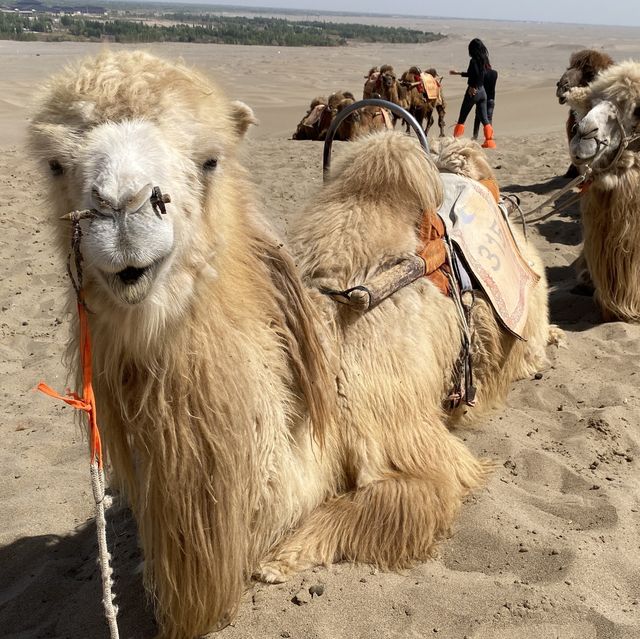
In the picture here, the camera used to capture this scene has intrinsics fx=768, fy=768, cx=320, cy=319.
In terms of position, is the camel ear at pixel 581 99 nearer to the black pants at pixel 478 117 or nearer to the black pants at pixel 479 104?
the black pants at pixel 479 104

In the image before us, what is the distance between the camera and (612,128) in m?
4.58

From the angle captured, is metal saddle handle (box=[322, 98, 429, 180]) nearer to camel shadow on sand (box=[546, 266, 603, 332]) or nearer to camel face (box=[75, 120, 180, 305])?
camel face (box=[75, 120, 180, 305])

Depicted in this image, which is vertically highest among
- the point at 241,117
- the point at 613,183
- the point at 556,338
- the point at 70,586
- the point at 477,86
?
the point at 241,117

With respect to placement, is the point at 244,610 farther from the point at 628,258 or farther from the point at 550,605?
the point at 628,258

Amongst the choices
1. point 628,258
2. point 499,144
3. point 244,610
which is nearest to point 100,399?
point 244,610

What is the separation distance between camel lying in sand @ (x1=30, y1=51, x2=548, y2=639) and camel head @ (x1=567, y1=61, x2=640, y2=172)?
1.86m

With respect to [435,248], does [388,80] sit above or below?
below

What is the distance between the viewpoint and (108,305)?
1.78 metres

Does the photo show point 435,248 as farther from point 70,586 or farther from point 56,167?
point 70,586

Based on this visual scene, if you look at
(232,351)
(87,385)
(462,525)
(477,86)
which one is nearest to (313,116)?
(477,86)

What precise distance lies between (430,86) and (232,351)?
511 inches

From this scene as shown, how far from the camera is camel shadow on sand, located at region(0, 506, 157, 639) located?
247cm

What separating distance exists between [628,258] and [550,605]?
289cm

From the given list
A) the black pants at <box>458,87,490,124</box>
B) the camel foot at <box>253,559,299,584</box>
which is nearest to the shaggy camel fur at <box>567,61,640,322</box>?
the camel foot at <box>253,559,299,584</box>
